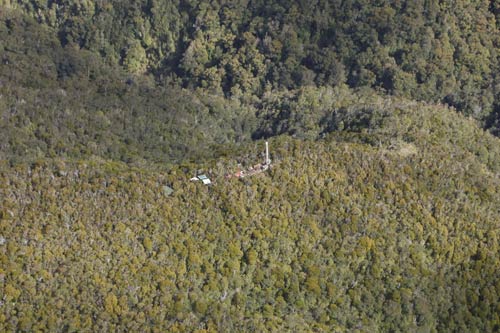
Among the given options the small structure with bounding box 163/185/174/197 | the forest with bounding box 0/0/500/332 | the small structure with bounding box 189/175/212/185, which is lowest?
the forest with bounding box 0/0/500/332

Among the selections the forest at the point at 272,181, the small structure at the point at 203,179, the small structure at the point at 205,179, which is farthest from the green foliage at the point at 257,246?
the small structure at the point at 205,179

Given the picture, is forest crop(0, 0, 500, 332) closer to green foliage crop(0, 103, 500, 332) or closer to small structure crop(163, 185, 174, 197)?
green foliage crop(0, 103, 500, 332)

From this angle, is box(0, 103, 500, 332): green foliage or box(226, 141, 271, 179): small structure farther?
box(226, 141, 271, 179): small structure

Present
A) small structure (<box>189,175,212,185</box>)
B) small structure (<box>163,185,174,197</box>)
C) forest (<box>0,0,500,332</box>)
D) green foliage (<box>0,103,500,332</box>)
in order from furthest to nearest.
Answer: small structure (<box>189,175,212,185</box>), small structure (<box>163,185,174,197</box>), forest (<box>0,0,500,332</box>), green foliage (<box>0,103,500,332</box>)

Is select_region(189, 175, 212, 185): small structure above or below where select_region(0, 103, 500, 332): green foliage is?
above

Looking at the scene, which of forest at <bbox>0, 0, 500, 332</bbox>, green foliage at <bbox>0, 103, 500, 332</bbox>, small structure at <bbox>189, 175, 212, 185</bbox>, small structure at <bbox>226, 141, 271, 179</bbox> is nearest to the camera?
green foliage at <bbox>0, 103, 500, 332</bbox>

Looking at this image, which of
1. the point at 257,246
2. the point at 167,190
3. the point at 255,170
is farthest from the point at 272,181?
the point at 167,190

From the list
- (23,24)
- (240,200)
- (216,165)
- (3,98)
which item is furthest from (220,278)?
(23,24)

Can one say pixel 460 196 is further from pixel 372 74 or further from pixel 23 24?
pixel 23 24

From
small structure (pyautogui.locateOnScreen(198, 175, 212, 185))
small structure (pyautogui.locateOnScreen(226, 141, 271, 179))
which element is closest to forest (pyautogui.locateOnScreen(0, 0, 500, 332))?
small structure (pyautogui.locateOnScreen(198, 175, 212, 185))

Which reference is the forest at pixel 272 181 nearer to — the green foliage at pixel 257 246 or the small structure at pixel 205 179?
the green foliage at pixel 257 246
